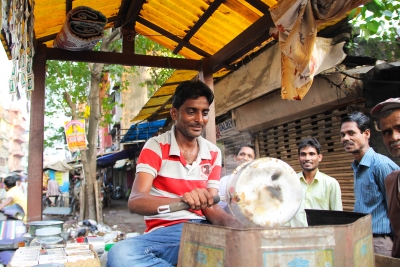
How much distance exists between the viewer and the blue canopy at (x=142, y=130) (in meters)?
14.1

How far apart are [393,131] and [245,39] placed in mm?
2609

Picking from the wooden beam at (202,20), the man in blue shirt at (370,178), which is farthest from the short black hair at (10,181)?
the man in blue shirt at (370,178)

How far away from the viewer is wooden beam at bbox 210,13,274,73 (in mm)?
3992

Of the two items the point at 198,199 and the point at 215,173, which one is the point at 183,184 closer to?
the point at 215,173

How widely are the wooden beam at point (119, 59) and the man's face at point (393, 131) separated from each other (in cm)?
374

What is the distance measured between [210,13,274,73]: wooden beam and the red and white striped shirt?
2.25m

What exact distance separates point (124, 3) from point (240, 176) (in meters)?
4.22

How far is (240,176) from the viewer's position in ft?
5.41

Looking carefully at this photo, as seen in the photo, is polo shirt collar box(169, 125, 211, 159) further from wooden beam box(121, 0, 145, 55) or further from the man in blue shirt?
wooden beam box(121, 0, 145, 55)

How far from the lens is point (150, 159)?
2.16 metres

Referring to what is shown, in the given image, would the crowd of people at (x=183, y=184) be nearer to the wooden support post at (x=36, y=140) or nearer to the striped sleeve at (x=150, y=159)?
the striped sleeve at (x=150, y=159)

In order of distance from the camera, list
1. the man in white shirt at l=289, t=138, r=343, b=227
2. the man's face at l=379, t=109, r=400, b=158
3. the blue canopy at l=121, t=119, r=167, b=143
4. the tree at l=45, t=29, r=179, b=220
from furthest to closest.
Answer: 1. the blue canopy at l=121, t=119, r=167, b=143
2. the tree at l=45, t=29, r=179, b=220
3. the man in white shirt at l=289, t=138, r=343, b=227
4. the man's face at l=379, t=109, r=400, b=158

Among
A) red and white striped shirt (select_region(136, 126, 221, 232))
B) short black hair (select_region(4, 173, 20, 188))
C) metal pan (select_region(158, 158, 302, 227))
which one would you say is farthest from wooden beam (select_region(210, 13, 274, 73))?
short black hair (select_region(4, 173, 20, 188))

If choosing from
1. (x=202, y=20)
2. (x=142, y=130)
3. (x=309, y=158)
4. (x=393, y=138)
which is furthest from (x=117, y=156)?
(x=393, y=138)
